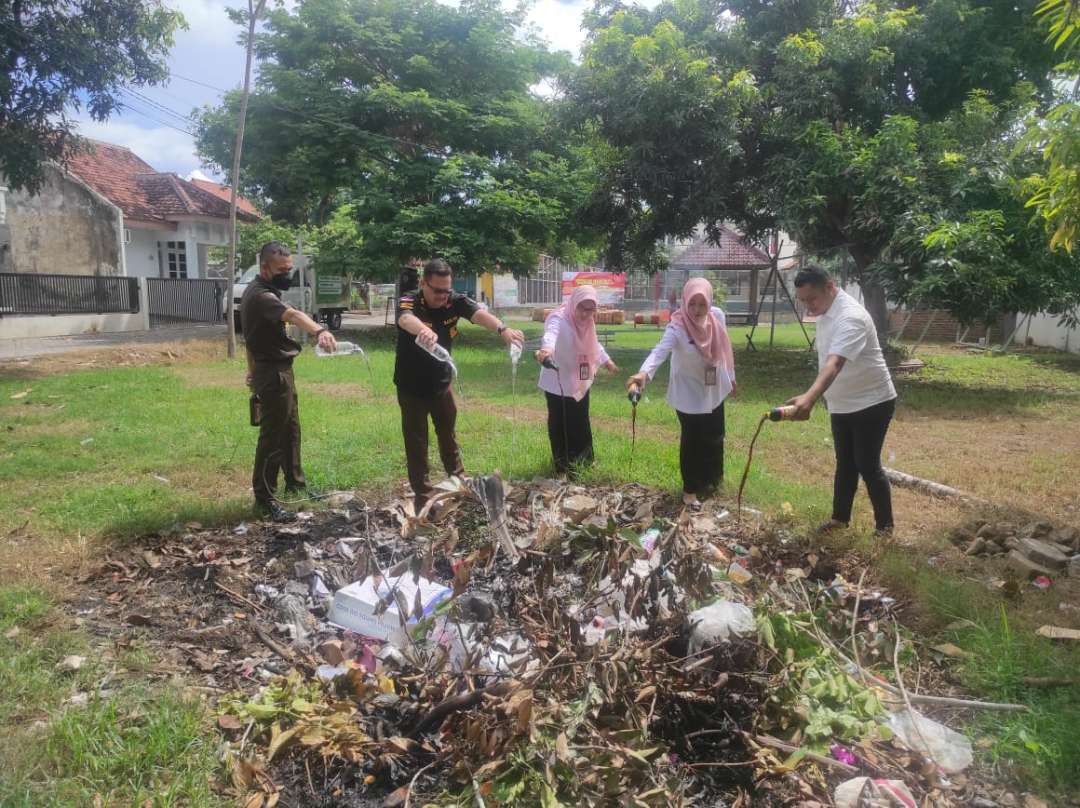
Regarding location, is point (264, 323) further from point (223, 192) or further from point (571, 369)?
point (223, 192)

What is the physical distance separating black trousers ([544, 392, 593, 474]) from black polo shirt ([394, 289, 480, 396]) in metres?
1.02

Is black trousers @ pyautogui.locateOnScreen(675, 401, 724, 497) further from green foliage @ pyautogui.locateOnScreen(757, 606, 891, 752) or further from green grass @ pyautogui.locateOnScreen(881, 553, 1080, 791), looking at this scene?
green foliage @ pyautogui.locateOnScreen(757, 606, 891, 752)

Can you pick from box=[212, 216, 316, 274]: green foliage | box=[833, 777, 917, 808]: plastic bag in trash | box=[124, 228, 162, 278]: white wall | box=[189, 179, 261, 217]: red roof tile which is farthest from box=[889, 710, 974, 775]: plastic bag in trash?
box=[189, 179, 261, 217]: red roof tile

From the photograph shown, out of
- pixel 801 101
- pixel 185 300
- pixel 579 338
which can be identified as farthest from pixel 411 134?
pixel 579 338

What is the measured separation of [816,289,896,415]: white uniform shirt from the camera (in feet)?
13.0

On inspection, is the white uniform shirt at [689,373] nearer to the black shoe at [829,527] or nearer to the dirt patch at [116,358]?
the black shoe at [829,527]

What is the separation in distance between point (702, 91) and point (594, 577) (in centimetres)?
971

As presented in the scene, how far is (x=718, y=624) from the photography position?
276 centimetres

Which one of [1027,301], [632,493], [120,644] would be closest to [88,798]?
[120,644]

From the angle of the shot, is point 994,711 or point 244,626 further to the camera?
point 244,626

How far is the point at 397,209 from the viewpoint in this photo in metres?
16.5

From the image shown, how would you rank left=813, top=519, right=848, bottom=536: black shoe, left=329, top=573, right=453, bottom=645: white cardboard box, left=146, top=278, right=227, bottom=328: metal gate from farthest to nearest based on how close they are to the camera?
left=146, top=278, right=227, bottom=328: metal gate < left=813, top=519, right=848, bottom=536: black shoe < left=329, top=573, right=453, bottom=645: white cardboard box

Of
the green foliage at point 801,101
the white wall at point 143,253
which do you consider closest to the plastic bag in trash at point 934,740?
the green foliage at point 801,101

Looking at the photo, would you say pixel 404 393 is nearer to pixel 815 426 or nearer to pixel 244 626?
pixel 244 626
